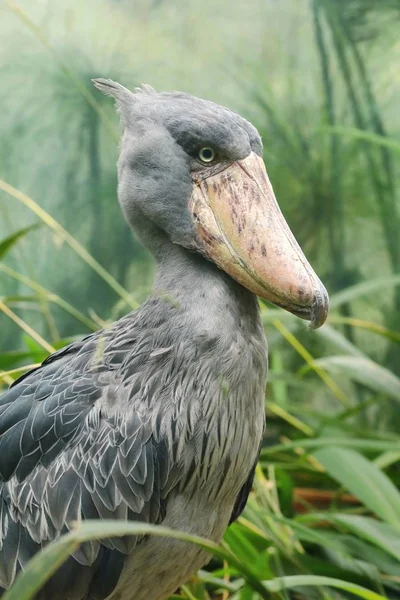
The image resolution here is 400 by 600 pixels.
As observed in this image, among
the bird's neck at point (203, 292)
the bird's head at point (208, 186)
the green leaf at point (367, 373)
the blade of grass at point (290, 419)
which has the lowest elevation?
the blade of grass at point (290, 419)

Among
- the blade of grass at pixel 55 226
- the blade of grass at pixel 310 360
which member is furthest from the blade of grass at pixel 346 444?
the blade of grass at pixel 55 226

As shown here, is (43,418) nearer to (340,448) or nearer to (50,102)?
(340,448)

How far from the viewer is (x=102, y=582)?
0.89 meters

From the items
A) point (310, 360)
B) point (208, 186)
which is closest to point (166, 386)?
Result: point (208, 186)

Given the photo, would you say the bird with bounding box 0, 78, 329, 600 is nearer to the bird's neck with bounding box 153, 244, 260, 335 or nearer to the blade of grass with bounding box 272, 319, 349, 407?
the bird's neck with bounding box 153, 244, 260, 335

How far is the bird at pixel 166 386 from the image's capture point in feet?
2.80

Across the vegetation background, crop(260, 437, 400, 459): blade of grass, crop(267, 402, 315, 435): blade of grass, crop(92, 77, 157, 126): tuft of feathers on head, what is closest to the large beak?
crop(92, 77, 157, 126): tuft of feathers on head

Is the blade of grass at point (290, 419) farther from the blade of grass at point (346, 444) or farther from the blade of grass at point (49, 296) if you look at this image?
the blade of grass at point (49, 296)

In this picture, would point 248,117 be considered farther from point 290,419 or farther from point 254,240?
point 254,240

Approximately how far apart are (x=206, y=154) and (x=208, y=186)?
0.03 m

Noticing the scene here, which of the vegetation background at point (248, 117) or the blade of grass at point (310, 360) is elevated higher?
the vegetation background at point (248, 117)

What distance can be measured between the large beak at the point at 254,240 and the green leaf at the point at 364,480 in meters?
0.65

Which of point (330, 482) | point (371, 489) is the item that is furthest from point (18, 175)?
point (371, 489)

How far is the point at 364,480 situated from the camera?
4.52 ft
